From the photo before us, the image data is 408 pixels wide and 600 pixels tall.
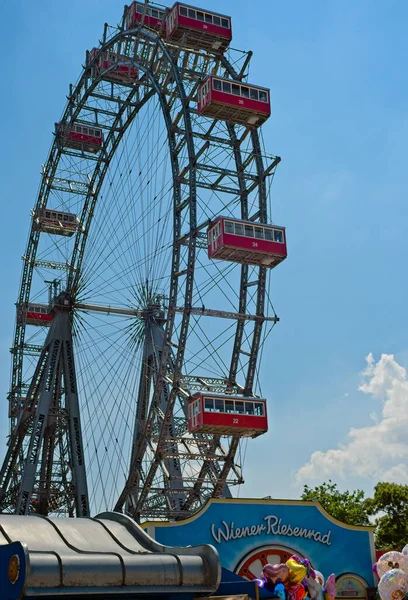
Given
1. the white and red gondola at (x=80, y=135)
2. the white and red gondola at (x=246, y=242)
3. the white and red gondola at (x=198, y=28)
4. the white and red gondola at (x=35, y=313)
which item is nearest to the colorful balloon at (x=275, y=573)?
the white and red gondola at (x=246, y=242)

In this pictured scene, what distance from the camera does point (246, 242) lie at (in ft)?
105

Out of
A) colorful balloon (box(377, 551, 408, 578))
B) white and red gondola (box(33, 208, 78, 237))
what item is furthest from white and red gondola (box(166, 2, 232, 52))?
colorful balloon (box(377, 551, 408, 578))

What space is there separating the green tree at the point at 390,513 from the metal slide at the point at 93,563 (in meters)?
37.5

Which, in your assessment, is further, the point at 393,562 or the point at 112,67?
the point at 112,67

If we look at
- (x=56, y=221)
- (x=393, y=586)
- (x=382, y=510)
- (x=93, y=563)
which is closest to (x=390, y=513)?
(x=382, y=510)

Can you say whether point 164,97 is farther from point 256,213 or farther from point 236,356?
point 236,356

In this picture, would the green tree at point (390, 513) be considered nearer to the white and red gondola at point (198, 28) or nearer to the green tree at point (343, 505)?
the green tree at point (343, 505)

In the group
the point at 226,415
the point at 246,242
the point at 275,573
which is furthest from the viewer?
the point at 246,242

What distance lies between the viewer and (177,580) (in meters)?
11.1

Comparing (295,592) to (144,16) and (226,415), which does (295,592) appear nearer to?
(226,415)

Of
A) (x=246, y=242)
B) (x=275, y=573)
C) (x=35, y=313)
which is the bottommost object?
(x=275, y=573)

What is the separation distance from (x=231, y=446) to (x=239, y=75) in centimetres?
1709

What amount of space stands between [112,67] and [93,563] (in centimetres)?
3431

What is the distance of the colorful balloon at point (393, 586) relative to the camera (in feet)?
60.3
